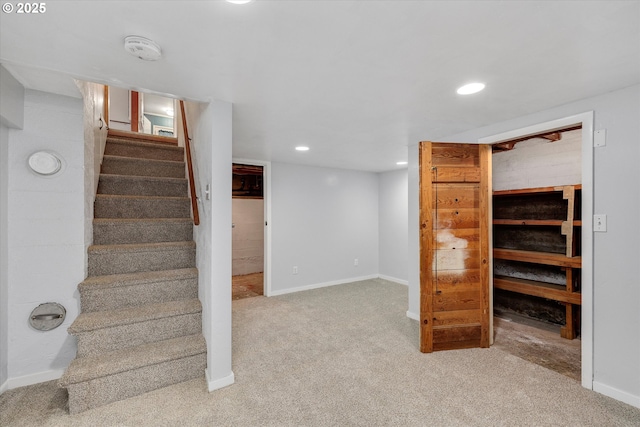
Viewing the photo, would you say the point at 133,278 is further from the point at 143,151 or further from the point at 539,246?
the point at 539,246

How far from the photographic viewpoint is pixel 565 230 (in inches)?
121

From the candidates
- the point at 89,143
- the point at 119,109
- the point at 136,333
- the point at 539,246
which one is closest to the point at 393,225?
the point at 539,246

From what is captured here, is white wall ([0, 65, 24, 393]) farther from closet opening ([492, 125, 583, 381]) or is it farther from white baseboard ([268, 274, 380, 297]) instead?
closet opening ([492, 125, 583, 381])

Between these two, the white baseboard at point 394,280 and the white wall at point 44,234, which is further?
the white baseboard at point 394,280

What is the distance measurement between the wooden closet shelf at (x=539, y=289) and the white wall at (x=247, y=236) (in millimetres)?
4564

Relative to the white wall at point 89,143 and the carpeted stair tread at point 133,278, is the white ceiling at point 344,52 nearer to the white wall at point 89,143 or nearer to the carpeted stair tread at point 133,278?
the white wall at point 89,143

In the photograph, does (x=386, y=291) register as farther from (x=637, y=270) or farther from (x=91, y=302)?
(x=91, y=302)

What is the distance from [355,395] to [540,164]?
3.44 m

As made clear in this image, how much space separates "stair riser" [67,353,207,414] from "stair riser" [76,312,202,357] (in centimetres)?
25

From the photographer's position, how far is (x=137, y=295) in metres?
2.43

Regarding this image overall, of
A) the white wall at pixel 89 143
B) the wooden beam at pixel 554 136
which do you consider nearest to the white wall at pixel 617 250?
the wooden beam at pixel 554 136

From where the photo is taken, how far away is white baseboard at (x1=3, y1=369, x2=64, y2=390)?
2.09 meters

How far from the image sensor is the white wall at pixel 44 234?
83.7 inches

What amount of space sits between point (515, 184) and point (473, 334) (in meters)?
2.13
